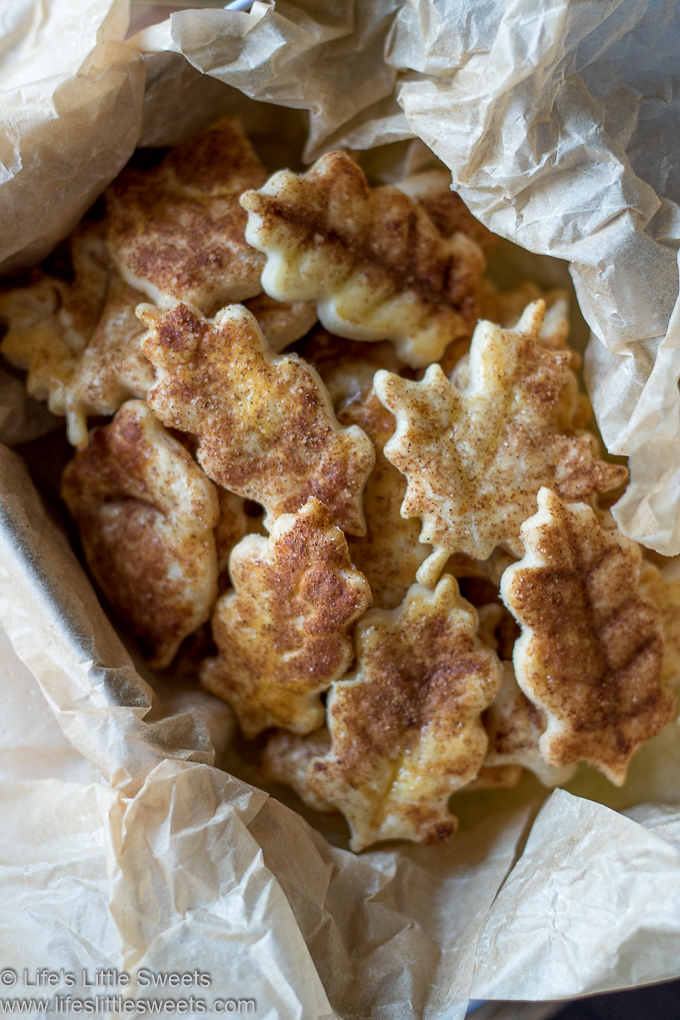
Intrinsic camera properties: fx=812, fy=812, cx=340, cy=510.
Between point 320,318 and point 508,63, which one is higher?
point 508,63

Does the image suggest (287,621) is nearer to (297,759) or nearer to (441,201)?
(297,759)

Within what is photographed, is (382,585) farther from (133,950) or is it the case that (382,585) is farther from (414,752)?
(133,950)

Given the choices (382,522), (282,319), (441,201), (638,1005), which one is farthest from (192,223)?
(638,1005)

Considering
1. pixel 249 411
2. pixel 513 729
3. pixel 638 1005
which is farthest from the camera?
pixel 638 1005

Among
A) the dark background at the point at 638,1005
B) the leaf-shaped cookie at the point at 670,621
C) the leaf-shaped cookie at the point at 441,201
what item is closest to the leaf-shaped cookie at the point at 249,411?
the leaf-shaped cookie at the point at 441,201

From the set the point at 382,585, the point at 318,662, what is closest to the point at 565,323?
the point at 382,585

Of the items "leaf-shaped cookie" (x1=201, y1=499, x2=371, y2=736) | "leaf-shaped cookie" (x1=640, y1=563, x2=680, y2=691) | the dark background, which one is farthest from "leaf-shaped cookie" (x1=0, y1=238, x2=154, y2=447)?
the dark background
